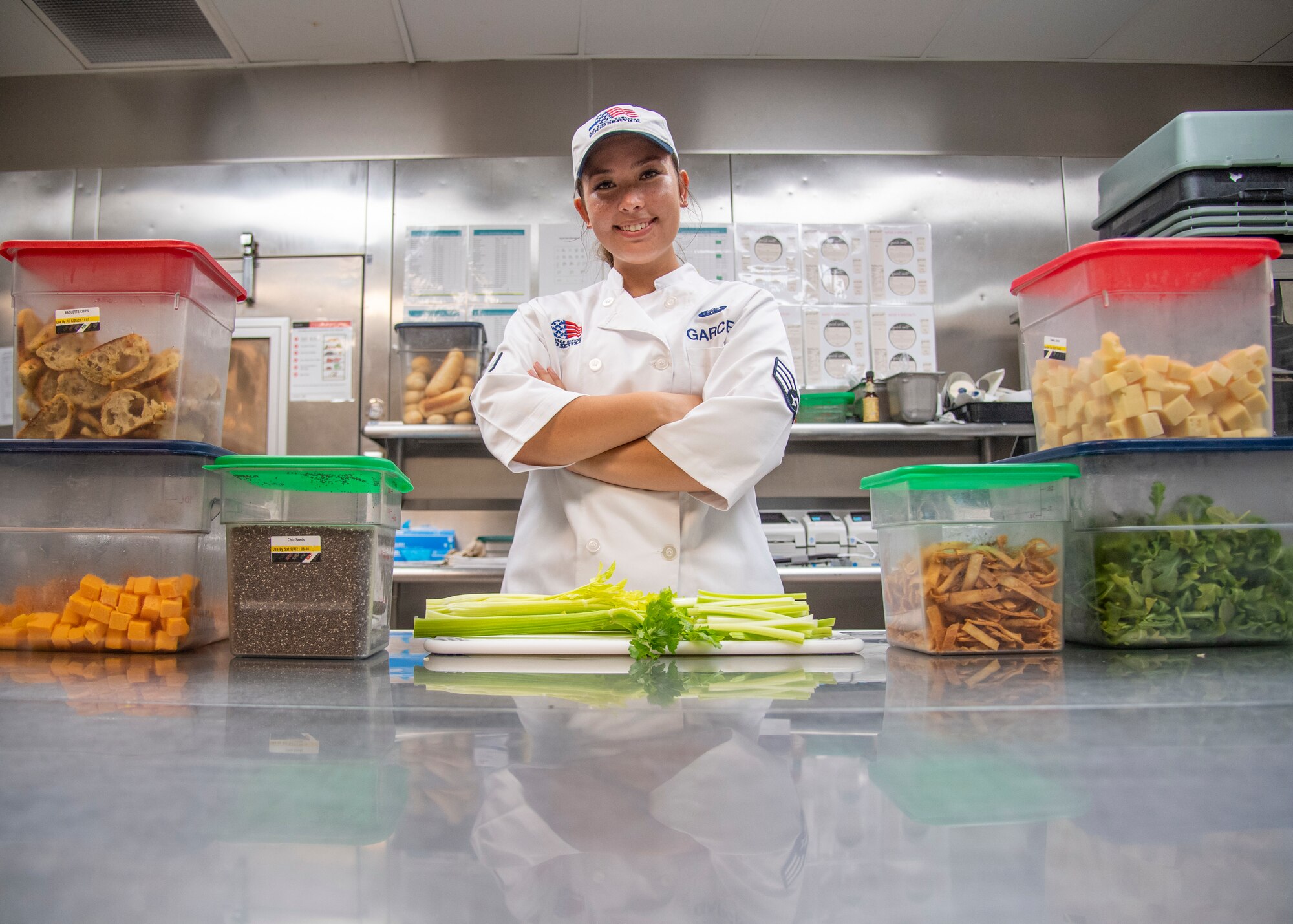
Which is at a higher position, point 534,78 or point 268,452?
point 534,78

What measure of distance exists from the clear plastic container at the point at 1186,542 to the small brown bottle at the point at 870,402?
2133mm

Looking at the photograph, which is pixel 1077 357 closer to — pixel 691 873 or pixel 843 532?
pixel 691 873

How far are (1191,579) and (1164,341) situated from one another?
1.06 feet

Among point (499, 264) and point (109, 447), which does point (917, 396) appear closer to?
point (499, 264)

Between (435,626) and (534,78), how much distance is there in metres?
3.46

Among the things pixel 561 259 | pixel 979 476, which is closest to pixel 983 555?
pixel 979 476

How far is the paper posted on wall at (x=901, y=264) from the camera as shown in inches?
142

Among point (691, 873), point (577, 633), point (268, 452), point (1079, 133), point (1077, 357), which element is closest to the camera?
point (691, 873)

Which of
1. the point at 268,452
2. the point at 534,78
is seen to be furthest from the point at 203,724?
the point at 534,78

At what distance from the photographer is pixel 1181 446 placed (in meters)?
0.98

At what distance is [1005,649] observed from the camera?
957 mm

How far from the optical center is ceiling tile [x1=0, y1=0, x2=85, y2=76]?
3441mm

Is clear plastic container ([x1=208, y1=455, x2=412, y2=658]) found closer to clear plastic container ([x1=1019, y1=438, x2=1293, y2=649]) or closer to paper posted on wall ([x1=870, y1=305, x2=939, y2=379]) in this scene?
clear plastic container ([x1=1019, y1=438, x2=1293, y2=649])

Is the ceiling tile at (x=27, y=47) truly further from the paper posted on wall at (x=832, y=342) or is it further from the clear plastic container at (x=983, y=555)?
the clear plastic container at (x=983, y=555)
